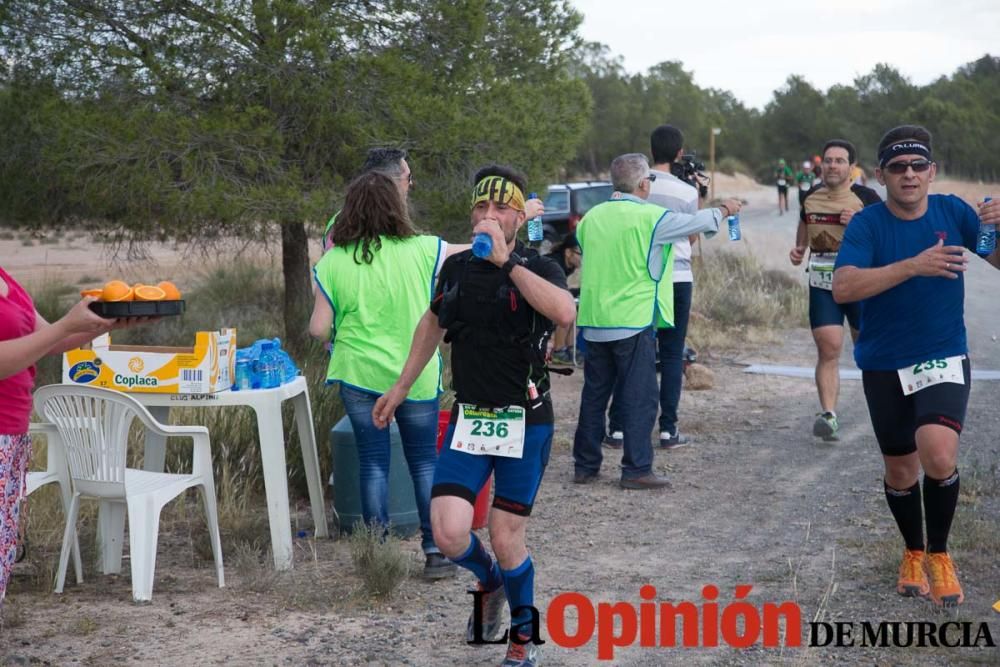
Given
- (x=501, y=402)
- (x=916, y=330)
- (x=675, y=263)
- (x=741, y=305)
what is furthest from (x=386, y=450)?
(x=741, y=305)

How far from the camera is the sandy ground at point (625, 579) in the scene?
479 cm

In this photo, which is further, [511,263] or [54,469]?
[54,469]

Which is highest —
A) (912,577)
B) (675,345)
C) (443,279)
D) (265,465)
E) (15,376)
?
(443,279)

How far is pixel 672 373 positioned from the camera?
28.4 feet

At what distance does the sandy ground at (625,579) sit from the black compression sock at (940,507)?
27cm

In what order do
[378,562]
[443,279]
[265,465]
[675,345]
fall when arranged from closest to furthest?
[443,279], [378,562], [265,465], [675,345]

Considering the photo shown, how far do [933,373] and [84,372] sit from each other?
3.76m

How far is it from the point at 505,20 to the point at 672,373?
5.32 m

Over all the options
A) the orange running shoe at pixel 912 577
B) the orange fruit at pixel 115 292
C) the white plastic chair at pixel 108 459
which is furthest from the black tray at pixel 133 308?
the orange running shoe at pixel 912 577

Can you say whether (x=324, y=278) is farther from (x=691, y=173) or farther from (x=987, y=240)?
(x=691, y=173)

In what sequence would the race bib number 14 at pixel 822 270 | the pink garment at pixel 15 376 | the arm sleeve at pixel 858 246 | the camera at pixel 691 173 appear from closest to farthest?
the pink garment at pixel 15 376 → the arm sleeve at pixel 858 246 → the race bib number 14 at pixel 822 270 → the camera at pixel 691 173

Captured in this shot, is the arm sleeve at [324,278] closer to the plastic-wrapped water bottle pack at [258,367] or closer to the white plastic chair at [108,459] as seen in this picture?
the plastic-wrapped water bottle pack at [258,367]

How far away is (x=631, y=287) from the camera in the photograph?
756cm

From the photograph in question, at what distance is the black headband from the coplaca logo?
362cm
